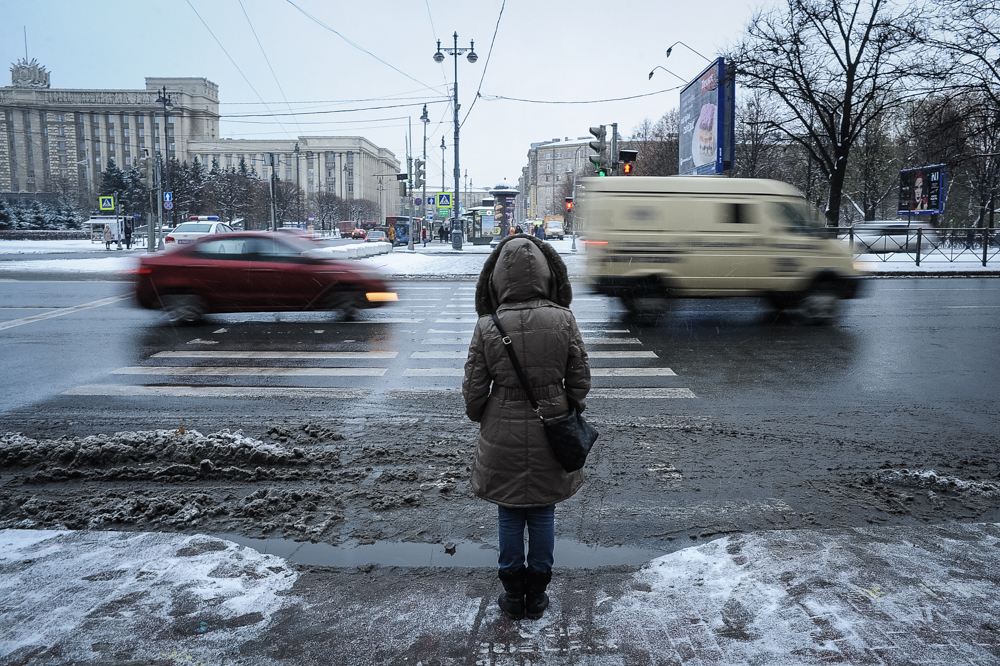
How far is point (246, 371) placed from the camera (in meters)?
8.53

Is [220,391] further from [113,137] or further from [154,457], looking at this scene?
[113,137]

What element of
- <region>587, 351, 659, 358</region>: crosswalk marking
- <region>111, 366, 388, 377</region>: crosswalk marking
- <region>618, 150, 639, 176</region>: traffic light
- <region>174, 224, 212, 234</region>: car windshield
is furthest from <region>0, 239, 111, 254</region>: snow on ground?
<region>587, 351, 659, 358</region>: crosswalk marking

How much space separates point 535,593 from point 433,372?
17.6 feet

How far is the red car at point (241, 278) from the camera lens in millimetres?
11914

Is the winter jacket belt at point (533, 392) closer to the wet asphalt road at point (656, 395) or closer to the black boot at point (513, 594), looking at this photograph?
the black boot at point (513, 594)

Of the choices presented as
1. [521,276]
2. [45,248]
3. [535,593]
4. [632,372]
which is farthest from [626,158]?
[45,248]

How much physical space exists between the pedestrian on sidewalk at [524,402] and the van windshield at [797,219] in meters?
9.87

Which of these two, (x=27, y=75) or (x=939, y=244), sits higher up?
(x=27, y=75)

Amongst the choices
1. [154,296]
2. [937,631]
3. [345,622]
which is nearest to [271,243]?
[154,296]

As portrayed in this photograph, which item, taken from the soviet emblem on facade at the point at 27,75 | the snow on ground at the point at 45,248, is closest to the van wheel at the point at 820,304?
the snow on ground at the point at 45,248

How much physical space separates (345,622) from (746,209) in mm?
10429

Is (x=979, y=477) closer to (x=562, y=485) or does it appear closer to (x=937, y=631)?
(x=937, y=631)

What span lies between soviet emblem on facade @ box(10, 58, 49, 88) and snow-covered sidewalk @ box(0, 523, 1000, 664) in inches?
4847

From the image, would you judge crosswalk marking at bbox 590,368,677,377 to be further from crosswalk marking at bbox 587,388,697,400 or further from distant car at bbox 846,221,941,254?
distant car at bbox 846,221,941,254
